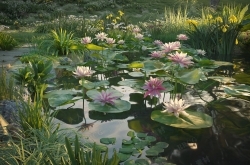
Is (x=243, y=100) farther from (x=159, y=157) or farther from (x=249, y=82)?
(x=159, y=157)

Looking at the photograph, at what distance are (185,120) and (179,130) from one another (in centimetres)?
12

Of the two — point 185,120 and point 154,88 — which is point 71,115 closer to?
point 154,88

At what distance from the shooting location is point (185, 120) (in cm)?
308

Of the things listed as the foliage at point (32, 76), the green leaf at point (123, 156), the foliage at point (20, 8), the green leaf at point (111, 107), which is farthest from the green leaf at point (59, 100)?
the foliage at point (20, 8)

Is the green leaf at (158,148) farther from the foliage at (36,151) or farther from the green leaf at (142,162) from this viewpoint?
the foliage at (36,151)

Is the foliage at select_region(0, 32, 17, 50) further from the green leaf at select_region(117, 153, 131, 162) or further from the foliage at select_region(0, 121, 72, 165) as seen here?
the green leaf at select_region(117, 153, 131, 162)

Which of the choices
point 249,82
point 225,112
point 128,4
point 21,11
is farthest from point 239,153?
point 128,4

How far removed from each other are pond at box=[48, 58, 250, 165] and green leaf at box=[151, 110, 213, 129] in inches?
4.0

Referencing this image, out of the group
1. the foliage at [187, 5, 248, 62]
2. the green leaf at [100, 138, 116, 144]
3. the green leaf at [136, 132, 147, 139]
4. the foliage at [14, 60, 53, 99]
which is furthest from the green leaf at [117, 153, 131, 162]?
the foliage at [187, 5, 248, 62]

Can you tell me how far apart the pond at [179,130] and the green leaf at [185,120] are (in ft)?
0.34

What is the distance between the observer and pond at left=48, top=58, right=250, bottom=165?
2.62 metres

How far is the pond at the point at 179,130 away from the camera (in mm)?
2617

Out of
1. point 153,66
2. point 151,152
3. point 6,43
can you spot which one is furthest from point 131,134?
point 6,43

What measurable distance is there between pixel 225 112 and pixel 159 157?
141cm
